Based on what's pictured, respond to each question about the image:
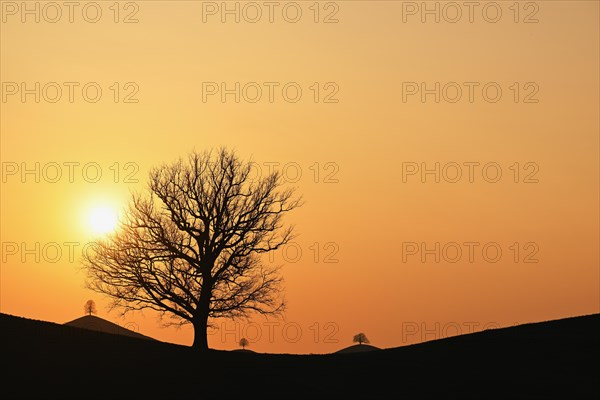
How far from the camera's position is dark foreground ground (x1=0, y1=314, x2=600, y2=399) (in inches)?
1426

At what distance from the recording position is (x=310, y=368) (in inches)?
1662

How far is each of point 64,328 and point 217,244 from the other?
1264 cm

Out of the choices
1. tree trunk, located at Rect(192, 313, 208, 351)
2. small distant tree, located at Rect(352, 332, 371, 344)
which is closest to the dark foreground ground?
tree trunk, located at Rect(192, 313, 208, 351)

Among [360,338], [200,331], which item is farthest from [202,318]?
[360,338]

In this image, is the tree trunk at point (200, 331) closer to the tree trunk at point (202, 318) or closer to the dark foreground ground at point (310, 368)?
the tree trunk at point (202, 318)

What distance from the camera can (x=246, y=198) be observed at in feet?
196

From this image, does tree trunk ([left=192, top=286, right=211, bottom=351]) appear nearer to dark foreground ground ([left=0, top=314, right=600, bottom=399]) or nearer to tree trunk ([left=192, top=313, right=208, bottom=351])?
tree trunk ([left=192, top=313, right=208, bottom=351])

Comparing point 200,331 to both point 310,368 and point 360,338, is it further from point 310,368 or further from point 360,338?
point 360,338

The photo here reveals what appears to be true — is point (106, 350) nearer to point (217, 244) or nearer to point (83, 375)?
point (83, 375)

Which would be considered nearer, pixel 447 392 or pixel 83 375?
pixel 447 392

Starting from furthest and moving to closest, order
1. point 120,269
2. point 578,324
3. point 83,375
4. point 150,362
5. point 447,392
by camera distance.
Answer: point 120,269 → point 578,324 → point 150,362 → point 83,375 → point 447,392

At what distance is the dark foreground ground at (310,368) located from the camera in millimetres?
36219

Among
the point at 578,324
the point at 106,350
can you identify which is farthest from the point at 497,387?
the point at 106,350

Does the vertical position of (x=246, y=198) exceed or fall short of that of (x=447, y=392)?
Result: it exceeds it
